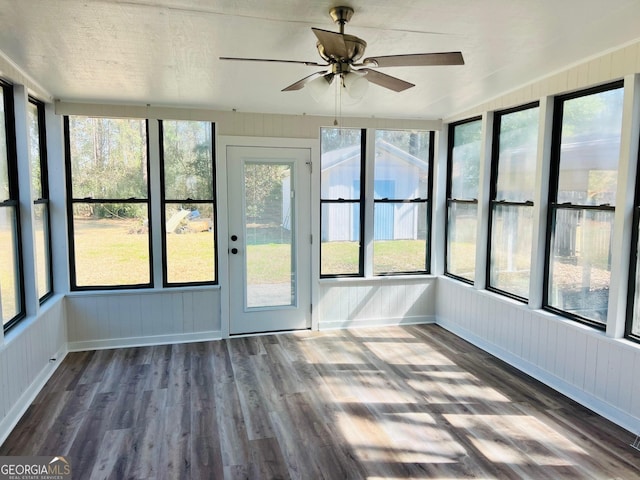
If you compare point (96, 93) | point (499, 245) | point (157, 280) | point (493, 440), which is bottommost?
point (493, 440)

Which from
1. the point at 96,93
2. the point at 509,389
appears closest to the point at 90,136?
the point at 96,93

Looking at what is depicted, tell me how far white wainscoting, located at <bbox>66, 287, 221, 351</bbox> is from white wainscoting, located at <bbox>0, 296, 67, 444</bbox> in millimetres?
172

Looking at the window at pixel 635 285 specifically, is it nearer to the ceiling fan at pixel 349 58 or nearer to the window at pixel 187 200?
the ceiling fan at pixel 349 58

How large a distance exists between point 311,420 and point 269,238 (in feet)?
7.44

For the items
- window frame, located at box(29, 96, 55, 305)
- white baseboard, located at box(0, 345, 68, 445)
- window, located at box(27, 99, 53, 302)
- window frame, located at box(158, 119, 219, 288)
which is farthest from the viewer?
window frame, located at box(158, 119, 219, 288)

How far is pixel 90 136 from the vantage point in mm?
4402

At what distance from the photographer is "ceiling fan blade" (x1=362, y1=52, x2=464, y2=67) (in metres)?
2.17

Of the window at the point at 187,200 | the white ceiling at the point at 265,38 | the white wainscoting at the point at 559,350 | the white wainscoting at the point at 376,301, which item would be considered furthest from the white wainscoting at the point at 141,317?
the white wainscoting at the point at 559,350

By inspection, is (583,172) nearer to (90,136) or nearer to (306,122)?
(306,122)

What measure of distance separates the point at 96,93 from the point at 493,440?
4.12m

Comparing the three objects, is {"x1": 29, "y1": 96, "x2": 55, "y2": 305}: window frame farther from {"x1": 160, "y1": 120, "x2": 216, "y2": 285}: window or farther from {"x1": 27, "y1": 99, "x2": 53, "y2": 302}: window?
{"x1": 160, "y1": 120, "x2": 216, "y2": 285}: window

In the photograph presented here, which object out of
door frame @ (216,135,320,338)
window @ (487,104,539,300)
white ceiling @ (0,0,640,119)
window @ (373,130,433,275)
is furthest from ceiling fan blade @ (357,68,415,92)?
window @ (373,130,433,275)

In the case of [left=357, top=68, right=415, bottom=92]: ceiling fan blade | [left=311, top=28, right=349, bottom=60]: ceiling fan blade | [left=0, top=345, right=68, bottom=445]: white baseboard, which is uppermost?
[left=311, top=28, right=349, bottom=60]: ceiling fan blade

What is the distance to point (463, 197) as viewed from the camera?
504 centimetres
